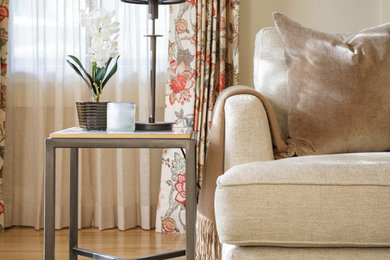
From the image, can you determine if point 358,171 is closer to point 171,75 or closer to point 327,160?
point 327,160

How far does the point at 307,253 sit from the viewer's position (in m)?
1.25

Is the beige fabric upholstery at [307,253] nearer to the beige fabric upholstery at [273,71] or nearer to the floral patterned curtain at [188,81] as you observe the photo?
the beige fabric upholstery at [273,71]

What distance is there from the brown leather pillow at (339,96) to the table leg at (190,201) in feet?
1.09

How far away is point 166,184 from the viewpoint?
253 cm

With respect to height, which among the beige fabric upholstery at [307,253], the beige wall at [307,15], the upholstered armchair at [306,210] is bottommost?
the beige fabric upholstery at [307,253]

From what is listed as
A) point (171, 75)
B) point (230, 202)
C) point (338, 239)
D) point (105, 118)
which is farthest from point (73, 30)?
point (338, 239)

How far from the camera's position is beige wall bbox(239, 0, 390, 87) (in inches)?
106

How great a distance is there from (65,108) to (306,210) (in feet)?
5.60

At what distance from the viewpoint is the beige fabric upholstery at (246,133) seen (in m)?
1.46

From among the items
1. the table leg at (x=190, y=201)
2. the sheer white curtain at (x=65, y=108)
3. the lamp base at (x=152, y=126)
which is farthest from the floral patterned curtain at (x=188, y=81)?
the table leg at (x=190, y=201)

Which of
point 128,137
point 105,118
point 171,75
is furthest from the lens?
point 171,75

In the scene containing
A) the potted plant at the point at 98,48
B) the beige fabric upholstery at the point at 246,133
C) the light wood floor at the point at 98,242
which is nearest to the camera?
the beige fabric upholstery at the point at 246,133

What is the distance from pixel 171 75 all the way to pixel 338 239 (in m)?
1.47

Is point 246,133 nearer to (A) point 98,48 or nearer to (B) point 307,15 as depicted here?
(A) point 98,48
